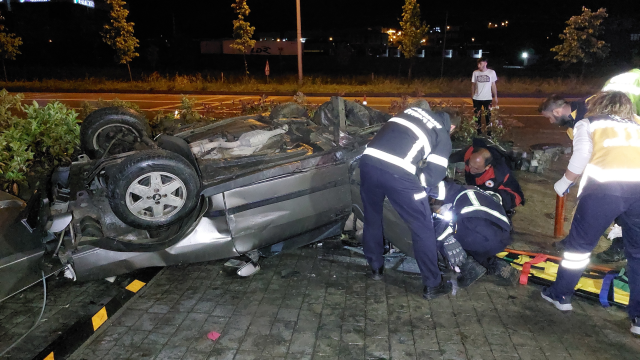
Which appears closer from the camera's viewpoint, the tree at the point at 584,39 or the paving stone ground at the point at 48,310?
the paving stone ground at the point at 48,310

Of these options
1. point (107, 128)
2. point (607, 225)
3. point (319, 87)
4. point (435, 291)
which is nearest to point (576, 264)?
point (607, 225)

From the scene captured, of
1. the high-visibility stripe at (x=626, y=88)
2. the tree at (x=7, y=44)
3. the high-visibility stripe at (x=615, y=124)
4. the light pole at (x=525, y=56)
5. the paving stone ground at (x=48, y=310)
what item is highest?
the tree at (x=7, y=44)

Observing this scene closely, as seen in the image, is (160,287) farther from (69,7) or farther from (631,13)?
(69,7)

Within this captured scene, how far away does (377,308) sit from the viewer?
130 inches

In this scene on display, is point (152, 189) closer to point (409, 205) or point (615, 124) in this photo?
point (409, 205)

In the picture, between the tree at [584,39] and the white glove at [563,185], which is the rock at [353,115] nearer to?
the white glove at [563,185]

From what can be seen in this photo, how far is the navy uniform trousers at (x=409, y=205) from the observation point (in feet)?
10.8

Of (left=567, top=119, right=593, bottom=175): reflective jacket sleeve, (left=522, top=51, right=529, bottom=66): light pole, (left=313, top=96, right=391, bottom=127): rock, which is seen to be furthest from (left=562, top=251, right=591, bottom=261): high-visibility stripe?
(left=522, top=51, right=529, bottom=66): light pole

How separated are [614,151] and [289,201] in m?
2.43

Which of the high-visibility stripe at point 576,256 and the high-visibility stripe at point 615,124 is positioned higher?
the high-visibility stripe at point 615,124

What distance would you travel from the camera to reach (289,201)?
3711mm

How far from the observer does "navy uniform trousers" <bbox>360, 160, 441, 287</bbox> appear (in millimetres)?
3281

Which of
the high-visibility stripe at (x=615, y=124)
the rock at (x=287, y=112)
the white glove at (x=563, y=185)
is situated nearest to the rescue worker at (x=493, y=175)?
the white glove at (x=563, y=185)

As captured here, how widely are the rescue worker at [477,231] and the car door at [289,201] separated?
935 millimetres
